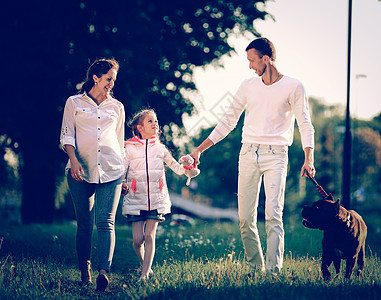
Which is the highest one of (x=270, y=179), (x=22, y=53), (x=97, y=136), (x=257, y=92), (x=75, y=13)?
(x=75, y=13)

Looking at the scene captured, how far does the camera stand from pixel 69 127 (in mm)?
5332

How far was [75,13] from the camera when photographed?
11.5 m

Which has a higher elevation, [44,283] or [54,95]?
[54,95]

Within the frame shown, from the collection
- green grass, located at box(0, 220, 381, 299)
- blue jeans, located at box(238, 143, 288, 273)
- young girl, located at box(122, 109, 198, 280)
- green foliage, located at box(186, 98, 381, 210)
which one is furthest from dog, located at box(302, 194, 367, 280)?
green foliage, located at box(186, 98, 381, 210)

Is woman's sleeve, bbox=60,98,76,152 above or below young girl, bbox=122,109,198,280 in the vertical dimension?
above

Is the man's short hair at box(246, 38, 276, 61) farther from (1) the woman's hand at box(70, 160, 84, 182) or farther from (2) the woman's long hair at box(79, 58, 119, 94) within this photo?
(1) the woman's hand at box(70, 160, 84, 182)

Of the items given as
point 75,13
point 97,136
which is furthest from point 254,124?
point 75,13

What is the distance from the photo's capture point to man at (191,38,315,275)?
5418mm

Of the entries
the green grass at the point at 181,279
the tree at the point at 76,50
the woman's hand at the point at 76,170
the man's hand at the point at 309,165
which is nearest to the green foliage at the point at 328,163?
the tree at the point at 76,50

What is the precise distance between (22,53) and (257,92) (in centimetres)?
739

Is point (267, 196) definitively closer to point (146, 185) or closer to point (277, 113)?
point (277, 113)

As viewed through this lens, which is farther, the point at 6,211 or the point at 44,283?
the point at 6,211

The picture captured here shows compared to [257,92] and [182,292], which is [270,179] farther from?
[182,292]

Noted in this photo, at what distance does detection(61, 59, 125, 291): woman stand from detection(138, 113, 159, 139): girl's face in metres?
0.69
